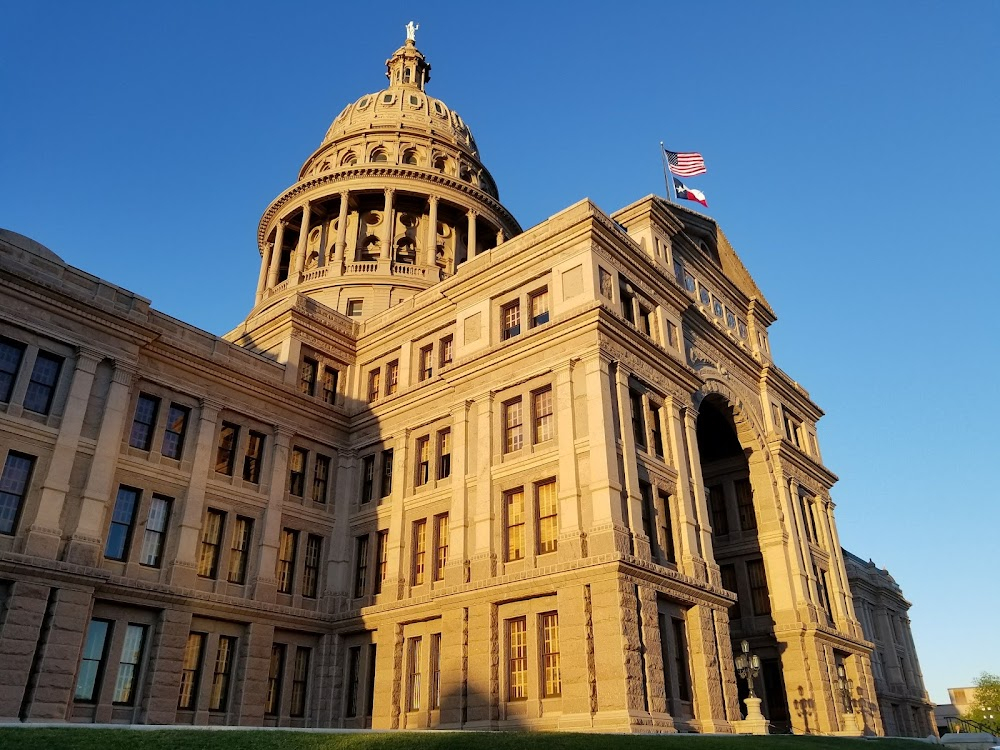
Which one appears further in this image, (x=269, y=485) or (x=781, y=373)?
(x=781, y=373)

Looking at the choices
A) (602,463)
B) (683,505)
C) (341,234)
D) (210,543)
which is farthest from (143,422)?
(341,234)

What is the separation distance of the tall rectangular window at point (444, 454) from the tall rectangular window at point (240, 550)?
8.31 meters

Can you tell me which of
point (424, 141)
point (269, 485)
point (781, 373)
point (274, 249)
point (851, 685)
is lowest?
point (851, 685)

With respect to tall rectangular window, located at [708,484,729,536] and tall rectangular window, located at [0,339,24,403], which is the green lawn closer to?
tall rectangular window, located at [0,339,24,403]

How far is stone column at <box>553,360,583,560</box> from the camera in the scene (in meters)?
26.3

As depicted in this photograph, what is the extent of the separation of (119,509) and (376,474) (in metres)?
11.2

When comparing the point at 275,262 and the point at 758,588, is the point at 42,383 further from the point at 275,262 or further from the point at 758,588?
the point at 758,588

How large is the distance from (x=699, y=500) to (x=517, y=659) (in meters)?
10.0

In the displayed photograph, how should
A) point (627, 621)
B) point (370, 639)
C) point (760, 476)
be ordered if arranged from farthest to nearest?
point (760, 476) → point (370, 639) → point (627, 621)

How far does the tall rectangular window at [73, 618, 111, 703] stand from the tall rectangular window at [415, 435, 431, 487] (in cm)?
1304

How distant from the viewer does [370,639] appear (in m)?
A: 32.4

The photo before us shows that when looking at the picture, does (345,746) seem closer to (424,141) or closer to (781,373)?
(781,373)

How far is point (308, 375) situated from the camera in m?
38.2

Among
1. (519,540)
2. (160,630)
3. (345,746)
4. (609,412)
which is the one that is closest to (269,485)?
(160,630)
